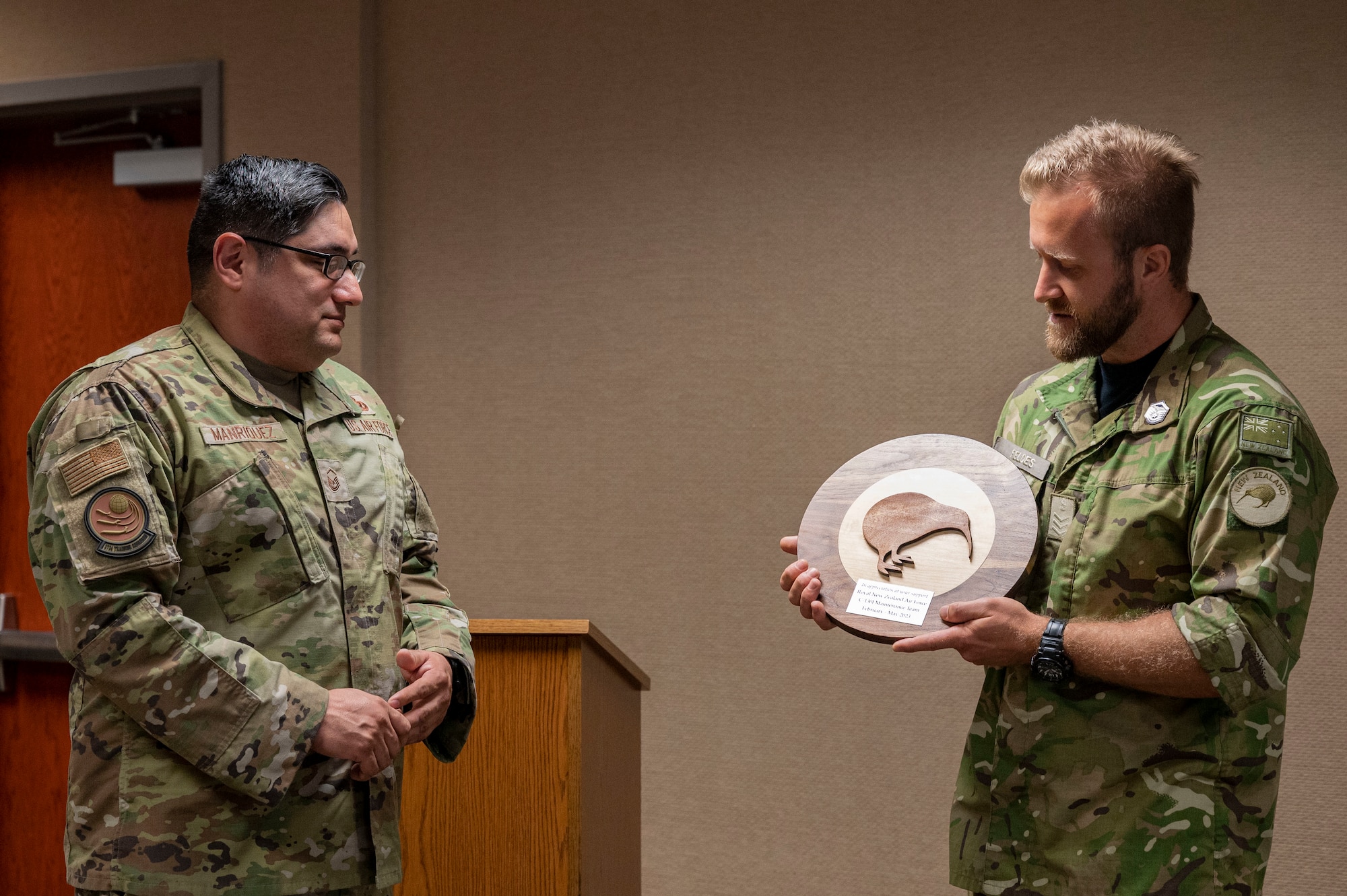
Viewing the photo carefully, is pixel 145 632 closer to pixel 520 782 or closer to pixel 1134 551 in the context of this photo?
pixel 520 782

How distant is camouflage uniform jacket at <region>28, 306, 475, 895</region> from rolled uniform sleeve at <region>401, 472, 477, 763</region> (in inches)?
3.4

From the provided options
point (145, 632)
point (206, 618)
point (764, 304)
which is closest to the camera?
point (145, 632)

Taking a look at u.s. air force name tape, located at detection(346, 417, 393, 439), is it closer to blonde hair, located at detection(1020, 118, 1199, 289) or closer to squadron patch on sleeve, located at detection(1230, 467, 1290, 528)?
blonde hair, located at detection(1020, 118, 1199, 289)

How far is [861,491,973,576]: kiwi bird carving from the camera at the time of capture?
5.70 ft

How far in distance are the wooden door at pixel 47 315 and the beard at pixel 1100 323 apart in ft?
9.45

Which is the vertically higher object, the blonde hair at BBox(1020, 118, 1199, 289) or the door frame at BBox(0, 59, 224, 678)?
the door frame at BBox(0, 59, 224, 678)

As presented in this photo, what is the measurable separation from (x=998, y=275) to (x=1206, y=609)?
1665 mm

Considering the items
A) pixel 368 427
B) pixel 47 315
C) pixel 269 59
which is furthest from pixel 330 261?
pixel 47 315

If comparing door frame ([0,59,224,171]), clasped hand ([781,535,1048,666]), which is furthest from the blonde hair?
door frame ([0,59,224,171])

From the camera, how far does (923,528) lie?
176 centimetres

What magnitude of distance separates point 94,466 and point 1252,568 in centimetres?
156

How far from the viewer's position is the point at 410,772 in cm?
217

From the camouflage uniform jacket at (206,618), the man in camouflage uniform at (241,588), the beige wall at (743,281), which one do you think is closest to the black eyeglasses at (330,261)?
the man in camouflage uniform at (241,588)

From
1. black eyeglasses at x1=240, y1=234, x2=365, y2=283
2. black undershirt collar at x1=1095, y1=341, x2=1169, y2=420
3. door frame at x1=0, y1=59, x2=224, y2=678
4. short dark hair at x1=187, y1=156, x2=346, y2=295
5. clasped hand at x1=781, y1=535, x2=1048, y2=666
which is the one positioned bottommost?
clasped hand at x1=781, y1=535, x2=1048, y2=666
